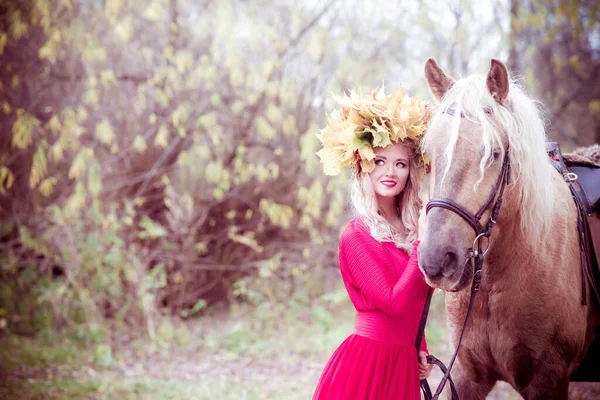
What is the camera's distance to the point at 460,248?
1630mm

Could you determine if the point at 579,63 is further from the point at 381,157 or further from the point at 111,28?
the point at 111,28

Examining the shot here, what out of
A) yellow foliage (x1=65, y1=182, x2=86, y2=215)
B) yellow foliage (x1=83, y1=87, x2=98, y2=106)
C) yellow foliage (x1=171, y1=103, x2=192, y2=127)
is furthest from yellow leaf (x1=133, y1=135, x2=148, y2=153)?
yellow foliage (x1=65, y1=182, x2=86, y2=215)

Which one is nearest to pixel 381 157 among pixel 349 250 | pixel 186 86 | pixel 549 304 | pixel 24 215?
pixel 349 250

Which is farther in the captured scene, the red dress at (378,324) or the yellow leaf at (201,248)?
the yellow leaf at (201,248)

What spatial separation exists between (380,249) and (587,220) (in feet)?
3.82

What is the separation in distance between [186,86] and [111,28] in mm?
1136

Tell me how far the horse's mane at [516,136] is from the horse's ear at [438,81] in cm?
9

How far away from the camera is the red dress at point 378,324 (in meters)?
1.76

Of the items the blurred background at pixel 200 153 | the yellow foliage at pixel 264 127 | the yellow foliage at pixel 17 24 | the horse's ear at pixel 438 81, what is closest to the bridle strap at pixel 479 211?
the horse's ear at pixel 438 81

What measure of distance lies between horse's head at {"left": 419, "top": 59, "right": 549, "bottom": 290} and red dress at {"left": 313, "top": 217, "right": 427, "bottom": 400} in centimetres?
15

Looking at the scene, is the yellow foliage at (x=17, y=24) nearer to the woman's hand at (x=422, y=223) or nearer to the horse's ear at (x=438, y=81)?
the horse's ear at (x=438, y=81)

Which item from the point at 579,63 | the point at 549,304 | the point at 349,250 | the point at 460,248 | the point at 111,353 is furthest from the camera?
the point at 579,63

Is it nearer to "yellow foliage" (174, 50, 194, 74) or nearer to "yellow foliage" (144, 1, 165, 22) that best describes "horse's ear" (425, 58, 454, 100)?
"yellow foliage" (174, 50, 194, 74)

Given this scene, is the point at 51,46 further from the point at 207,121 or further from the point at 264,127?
the point at 264,127
